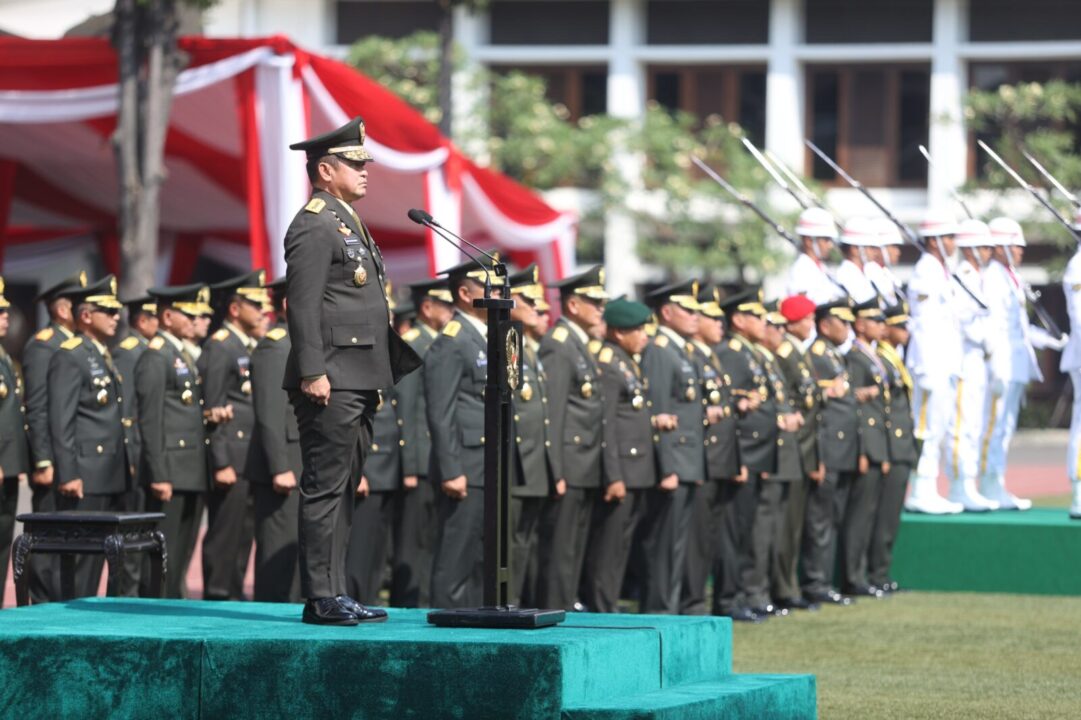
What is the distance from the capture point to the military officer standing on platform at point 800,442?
12.1 m

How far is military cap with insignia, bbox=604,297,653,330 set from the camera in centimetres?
1098

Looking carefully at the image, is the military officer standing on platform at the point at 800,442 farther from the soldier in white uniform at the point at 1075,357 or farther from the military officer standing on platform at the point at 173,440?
the military officer standing on platform at the point at 173,440

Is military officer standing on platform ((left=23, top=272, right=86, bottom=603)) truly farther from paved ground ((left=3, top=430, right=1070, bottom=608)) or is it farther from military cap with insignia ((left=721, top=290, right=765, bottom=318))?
military cap with insignia ((left=721, top=290, right=765, bottom=318))

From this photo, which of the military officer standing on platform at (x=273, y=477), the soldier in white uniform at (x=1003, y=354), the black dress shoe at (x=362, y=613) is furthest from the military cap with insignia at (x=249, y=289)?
the soldier in white uniform at (x=1003, y=354)

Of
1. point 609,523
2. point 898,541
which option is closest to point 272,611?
point 609,523

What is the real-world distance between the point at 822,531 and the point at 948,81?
74.2 feet

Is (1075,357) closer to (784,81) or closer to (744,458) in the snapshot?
(744,458)

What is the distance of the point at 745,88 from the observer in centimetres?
3612

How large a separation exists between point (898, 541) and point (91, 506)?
527 cm

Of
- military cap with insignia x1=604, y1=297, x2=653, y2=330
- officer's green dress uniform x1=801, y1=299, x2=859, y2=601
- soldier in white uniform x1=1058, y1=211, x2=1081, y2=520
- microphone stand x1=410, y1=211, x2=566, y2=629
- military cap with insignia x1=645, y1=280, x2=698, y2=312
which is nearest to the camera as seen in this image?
microphone stand x1=410, y1=211, x2=566, y2=629

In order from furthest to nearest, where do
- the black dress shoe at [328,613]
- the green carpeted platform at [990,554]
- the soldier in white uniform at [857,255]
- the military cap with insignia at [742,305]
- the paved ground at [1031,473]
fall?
the soldier in white uniform at [857,255], the paved ground at [1031,473], the green carpeted platform at [990,554], the military cap with insignia at [742,305], the black dress shoe at [328,613]

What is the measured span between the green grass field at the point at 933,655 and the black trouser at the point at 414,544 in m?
1.59

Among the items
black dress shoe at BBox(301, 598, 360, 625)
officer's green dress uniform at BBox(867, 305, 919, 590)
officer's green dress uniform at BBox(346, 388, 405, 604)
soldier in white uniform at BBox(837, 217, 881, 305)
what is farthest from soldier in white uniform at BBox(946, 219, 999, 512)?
black dress shoe at BBox(301, 598, 360, 625)

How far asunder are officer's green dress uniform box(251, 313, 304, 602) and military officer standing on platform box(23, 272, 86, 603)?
0.90m
